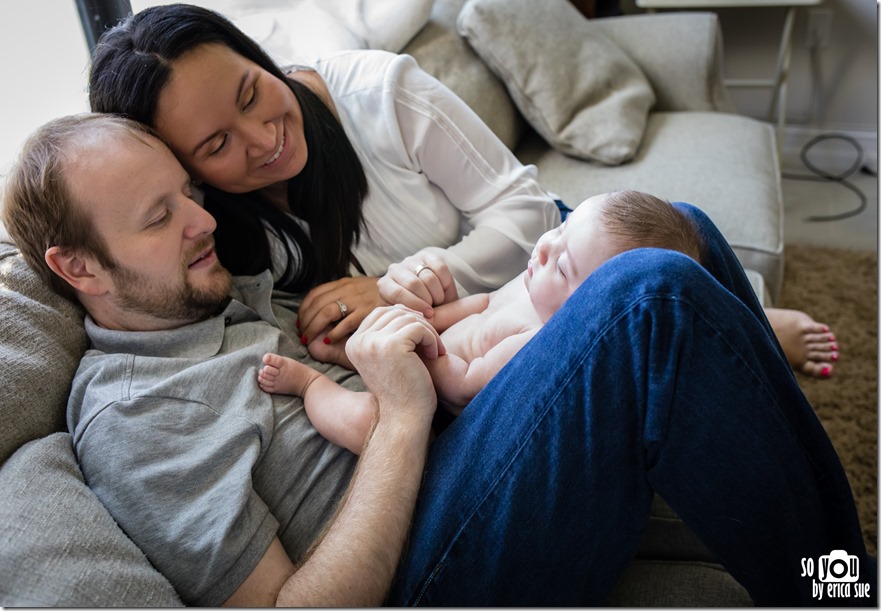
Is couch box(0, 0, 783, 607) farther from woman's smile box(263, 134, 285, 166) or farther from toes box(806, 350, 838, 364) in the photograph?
woman's smile box(263, 134, 285, 166)

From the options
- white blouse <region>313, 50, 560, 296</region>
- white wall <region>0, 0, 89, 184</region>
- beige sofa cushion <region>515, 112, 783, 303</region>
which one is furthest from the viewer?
beige sofa cushion <region>515, 112, 783, 303</region>

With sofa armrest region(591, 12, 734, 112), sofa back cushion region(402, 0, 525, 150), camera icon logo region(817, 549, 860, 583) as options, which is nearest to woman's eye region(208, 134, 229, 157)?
sofa back cushion region(402, 0, 525, 150)

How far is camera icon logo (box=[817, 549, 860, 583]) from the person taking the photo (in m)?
0.85

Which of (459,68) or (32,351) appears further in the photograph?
(459,68)

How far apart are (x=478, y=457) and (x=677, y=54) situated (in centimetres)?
186

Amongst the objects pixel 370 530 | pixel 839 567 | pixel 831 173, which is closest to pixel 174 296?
pixel 370 530

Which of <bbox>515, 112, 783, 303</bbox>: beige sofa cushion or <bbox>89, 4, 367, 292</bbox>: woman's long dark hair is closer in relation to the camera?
<bbox>89, 4, 367, 292</bbox>: woman's long dark hair

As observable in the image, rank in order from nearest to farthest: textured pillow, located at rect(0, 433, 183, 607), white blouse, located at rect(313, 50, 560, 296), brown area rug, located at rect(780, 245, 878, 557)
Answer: textured pillow, located at rect(0, 433, 183, 607) → white blouse, located at rect(313, 50, 560, 296) → brown area rug, located at rect(780, 245, 878, 557)

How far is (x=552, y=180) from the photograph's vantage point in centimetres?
200

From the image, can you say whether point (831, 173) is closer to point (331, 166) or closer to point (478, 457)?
point (331, 166)

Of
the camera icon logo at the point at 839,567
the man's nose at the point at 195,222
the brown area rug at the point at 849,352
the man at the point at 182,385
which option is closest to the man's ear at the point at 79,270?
the man at the point at 182,385

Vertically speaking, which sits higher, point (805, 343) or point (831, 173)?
point (805, 343)

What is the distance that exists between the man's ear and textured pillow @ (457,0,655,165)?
1309mm

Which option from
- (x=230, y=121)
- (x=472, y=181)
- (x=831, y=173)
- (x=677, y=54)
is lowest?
(x=831, y=173)
